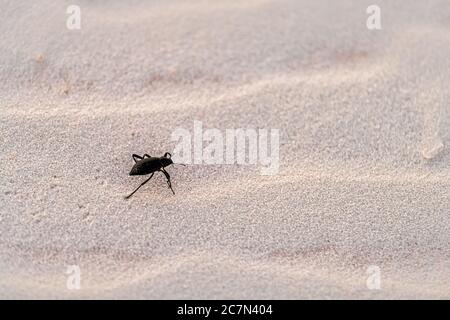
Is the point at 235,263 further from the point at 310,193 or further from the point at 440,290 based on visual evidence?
the point at 440,290

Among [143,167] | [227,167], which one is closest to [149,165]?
[143,167]

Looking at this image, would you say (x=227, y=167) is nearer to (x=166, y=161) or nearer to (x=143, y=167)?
(x=166, y=161)
